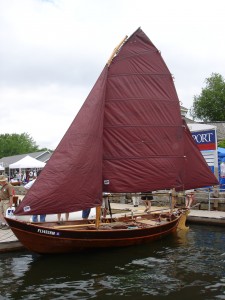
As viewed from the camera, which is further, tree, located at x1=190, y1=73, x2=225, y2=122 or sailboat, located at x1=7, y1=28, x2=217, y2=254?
tree, located at x1=190, y1=73, x2=225, y2=122

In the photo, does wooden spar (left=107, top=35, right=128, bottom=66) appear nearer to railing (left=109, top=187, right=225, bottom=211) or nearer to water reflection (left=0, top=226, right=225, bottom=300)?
water reflection (left=0, top=226, right=225, bottom=300)

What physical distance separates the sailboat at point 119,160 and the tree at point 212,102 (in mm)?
42128

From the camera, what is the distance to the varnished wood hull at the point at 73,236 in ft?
35.1

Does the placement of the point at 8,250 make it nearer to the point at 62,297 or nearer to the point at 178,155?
the point at 62,297

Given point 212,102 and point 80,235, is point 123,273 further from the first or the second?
point 212,102

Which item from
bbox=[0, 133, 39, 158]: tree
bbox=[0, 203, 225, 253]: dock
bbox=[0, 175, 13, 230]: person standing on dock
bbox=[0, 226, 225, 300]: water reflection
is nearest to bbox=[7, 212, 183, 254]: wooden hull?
bbox=[0, 226, 225, 300]: water reflection

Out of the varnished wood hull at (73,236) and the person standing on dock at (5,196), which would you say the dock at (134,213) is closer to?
the person standing on dock at (5,196)

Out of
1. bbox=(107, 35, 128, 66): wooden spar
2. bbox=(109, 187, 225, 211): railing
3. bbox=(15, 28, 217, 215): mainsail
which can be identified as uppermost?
bbox=(107, 35, 128, 66): wooden spar

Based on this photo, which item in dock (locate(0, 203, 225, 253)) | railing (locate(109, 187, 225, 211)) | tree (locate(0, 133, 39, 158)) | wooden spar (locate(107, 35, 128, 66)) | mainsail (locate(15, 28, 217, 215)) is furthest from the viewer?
tree (locate(0, 133, 39, 158))

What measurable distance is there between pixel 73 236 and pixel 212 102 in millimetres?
48349

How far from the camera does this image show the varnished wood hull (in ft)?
35.1

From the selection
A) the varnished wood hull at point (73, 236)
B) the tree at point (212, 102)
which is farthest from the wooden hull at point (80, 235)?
the tree at point (212, 102)

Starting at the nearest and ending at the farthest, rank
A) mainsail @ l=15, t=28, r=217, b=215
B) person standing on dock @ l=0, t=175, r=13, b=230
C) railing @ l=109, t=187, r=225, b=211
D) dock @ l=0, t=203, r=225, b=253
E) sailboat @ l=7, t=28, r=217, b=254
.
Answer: sailboat @ l=7, t=28, r=217, b=254 → mainsail @ l=15, t=28, r=217, b=215 → dock @ l=0, t=203, r=225, b=253 → person standing on dock @ l=0, t=175, r=13, b=230 → railing @ l=109, t=187, r=225, b=211

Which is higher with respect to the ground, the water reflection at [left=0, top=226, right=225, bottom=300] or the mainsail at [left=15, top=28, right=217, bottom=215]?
the mainsail at [left=15, top=28, right=217, bottom=215]
